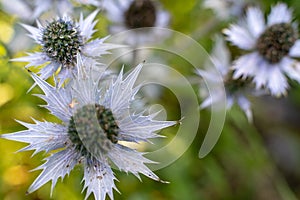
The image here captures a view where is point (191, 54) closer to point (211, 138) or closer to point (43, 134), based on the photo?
point (211, 138)

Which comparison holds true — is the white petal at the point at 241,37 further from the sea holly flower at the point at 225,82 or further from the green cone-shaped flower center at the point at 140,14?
the green cone-shaped flower center at the point at 140,14

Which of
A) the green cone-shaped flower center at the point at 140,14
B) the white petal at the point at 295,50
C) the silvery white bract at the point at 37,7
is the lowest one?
the white petal at the point at 295,50

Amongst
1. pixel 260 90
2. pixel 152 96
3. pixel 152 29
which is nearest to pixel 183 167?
pixel 152 96

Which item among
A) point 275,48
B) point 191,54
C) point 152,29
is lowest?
point 275,48

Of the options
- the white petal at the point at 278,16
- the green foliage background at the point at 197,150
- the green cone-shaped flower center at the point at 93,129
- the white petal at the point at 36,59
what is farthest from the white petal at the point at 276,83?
the white petal at the point at 36,59

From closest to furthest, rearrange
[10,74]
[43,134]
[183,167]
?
[43,134], [10,74], [183,167]

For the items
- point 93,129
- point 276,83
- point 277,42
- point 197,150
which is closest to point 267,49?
point 277,42

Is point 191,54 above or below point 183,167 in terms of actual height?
above
